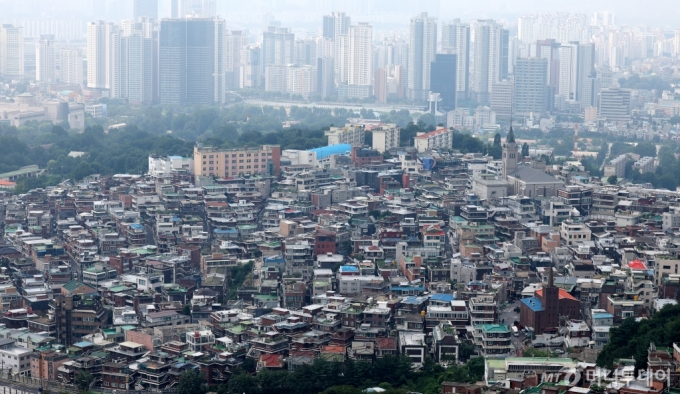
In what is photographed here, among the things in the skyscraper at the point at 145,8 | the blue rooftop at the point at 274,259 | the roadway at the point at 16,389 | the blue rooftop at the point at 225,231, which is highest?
the skyscraper at the point at 145,8

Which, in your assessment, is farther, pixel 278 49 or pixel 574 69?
pixel 278 49

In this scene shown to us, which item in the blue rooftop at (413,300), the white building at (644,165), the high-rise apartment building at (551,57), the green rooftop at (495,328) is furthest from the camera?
the high-rise apartment building at (551,57)

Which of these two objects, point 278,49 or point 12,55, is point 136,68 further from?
point 278,49

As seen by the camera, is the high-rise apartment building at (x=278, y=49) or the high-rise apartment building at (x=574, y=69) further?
the high-rise apartment building at (x=278, y=49)

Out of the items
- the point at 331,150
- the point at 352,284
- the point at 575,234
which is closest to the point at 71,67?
the point at 331,150

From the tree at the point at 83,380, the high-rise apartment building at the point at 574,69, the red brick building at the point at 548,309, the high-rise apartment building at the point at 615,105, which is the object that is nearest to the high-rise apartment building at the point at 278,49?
the high-rise apartment building at the point at 574,69

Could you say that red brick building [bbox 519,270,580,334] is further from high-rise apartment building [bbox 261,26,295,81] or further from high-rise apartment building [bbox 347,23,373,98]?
high-rise apartment building [bbox 261,26,295,81]

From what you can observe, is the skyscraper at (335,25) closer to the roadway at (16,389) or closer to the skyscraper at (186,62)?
the skyscraper at (186,62)
